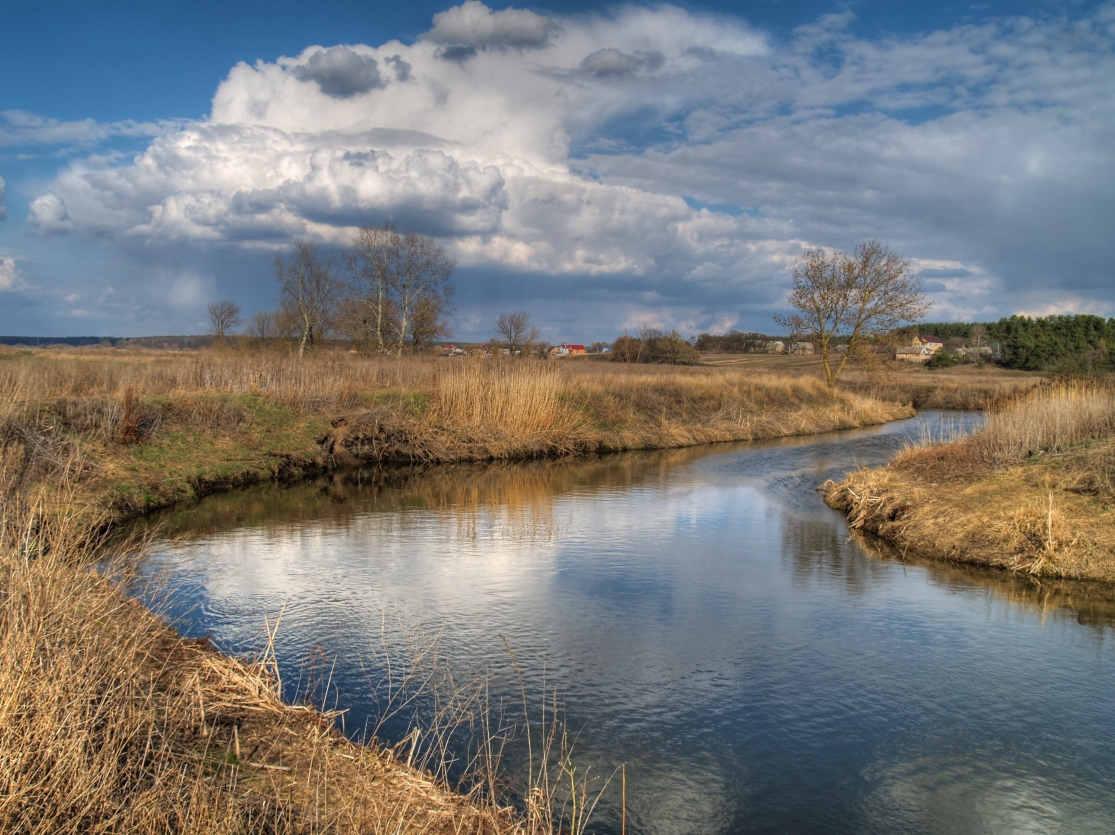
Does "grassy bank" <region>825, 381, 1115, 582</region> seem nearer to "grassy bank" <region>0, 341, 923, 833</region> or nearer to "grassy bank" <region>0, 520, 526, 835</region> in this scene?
"grassy bank" <region>0, 341, 923, 833</region>

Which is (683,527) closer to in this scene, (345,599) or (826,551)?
(826,551)

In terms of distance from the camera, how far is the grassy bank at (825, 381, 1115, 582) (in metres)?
9.13

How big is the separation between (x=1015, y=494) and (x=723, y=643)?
587cm

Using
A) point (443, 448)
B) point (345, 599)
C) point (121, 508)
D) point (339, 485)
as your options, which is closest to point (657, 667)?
point (345, 599)

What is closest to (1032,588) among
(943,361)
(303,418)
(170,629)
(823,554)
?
(823,554)

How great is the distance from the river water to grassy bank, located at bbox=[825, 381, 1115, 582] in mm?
446

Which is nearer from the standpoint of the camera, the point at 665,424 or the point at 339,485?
the point at 339,485

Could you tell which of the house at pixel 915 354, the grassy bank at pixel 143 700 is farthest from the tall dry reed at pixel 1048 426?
the house at pixel 915 354

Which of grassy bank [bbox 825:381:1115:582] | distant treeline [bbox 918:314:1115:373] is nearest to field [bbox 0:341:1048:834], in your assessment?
grassy bank [bbox 825:381:1115:582]

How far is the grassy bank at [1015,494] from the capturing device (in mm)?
9133

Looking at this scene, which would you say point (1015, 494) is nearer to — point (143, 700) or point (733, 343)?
point (143, 700)

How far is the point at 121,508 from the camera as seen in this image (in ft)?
37.6

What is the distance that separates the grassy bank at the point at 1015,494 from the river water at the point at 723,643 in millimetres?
446

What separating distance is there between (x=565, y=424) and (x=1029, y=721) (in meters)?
15.6
